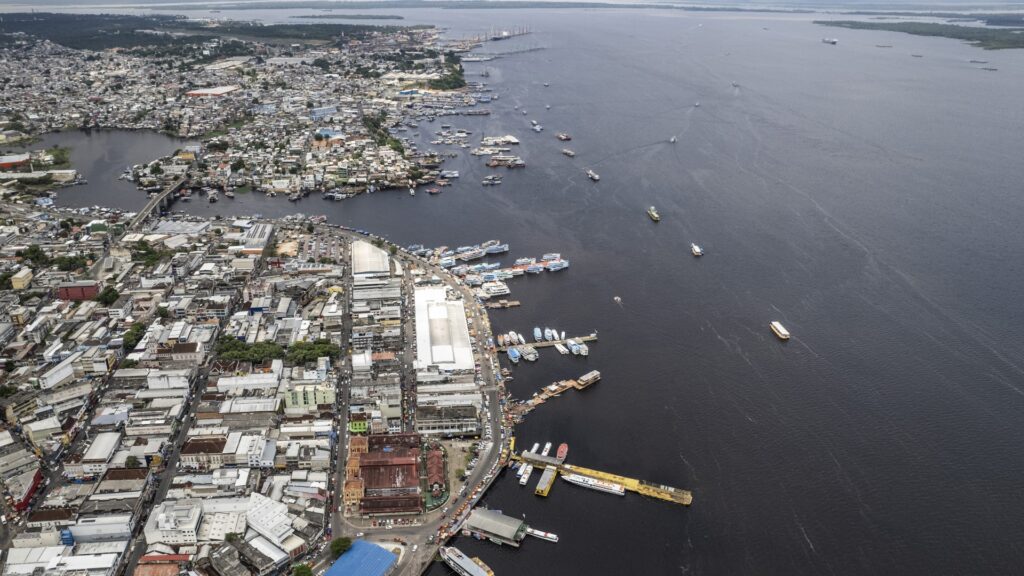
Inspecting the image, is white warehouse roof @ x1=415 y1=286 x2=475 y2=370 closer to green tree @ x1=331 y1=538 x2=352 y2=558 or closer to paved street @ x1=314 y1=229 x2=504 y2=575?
paved street @ x1=314 y1=229 x2=504 y2=575

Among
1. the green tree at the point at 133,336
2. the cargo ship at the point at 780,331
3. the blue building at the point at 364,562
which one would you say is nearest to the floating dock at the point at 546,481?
the blue building at the point at 364,562

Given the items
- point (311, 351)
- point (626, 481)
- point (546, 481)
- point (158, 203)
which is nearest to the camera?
point (546, 481)

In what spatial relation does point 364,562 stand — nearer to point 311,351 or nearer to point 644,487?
point 644,487

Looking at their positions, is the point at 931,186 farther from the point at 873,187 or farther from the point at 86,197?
the point at 86,197

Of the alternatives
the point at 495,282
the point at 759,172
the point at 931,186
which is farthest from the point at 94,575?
the point at 931,186

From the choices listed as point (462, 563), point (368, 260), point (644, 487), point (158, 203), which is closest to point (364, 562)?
point (462, 563)

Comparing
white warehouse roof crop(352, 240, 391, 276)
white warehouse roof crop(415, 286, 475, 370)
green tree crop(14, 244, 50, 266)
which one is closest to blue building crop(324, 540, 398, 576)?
white warehouse roof crop(415, 286, 475, 370)
